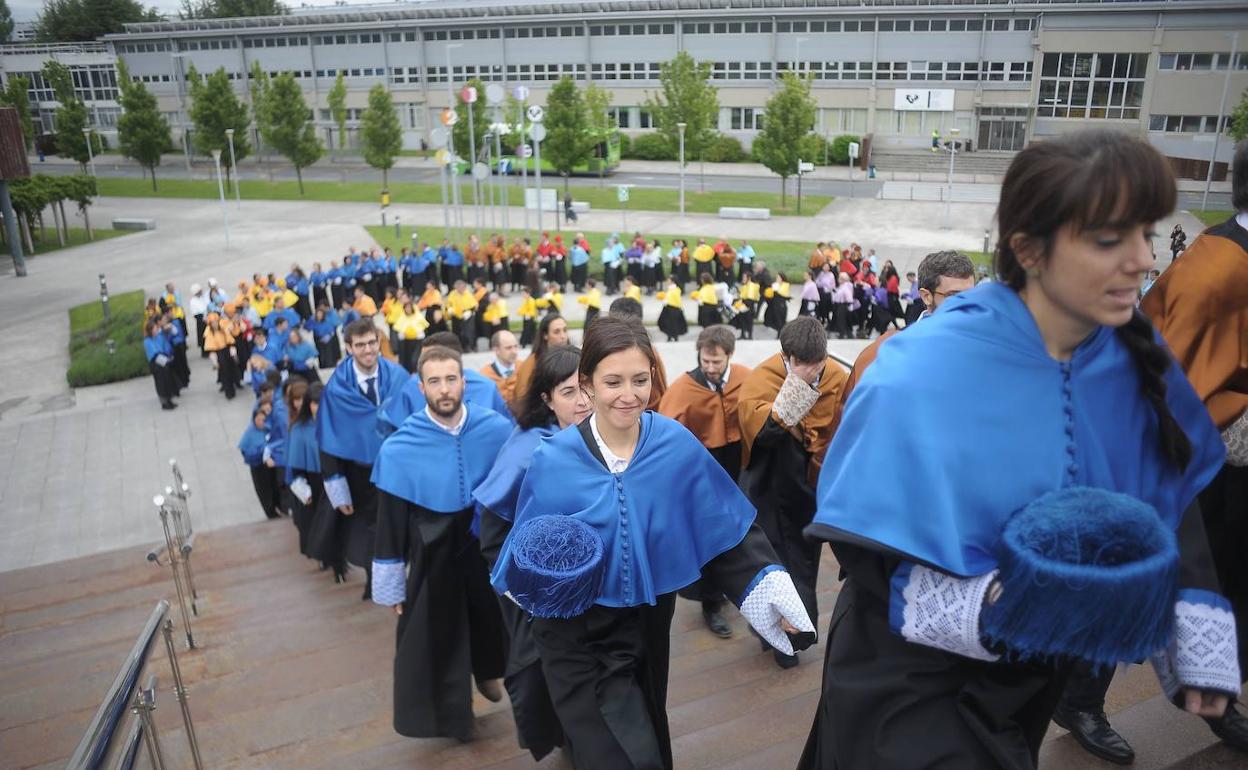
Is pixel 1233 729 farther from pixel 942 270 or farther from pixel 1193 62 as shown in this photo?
pixel 1193 62

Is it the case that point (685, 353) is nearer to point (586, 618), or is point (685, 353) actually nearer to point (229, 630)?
point (229, 630)

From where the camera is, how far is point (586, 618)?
3.71m

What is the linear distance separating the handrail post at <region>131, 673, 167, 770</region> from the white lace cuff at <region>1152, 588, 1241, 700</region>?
133 inches

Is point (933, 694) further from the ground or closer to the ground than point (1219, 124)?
further from the ground

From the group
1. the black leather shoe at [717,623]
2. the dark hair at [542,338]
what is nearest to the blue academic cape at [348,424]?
the dark hair at [542,338]

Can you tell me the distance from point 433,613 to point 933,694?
3447 mm

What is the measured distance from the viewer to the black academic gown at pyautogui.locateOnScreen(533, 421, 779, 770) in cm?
359

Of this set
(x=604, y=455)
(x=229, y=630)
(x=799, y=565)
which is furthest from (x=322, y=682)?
(x=604, y=455)

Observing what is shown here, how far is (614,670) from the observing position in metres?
3.68

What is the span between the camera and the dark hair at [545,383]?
194 inches

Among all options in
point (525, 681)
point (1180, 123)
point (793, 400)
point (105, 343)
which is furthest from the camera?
point (1180, 123)

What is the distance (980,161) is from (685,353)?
133 ft

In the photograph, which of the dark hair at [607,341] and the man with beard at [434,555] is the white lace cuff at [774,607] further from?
the man with beard at [434,555]

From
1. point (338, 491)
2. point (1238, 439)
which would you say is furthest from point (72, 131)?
point (1238, 439)
